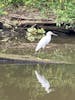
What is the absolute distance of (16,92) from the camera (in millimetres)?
7703

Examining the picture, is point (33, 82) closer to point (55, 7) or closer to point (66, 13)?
point (66, 13)

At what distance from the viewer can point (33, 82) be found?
8.31 metres

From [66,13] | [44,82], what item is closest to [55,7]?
[66,13]

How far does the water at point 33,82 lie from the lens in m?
7.52

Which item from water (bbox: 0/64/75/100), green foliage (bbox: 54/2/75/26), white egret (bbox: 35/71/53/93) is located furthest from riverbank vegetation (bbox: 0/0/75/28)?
white egret (bbox: 35/71/53/93)

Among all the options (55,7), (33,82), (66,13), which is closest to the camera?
(33,82)

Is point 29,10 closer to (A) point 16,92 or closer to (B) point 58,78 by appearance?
(B) point 58,78

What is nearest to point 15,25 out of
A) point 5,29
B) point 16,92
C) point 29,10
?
point 5,29

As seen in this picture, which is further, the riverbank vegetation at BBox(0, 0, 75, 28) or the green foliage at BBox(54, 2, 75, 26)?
the riverbank vegetation at BBox(0, 0, 75, 28)

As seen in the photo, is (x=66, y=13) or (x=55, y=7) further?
(x=55, y=7)

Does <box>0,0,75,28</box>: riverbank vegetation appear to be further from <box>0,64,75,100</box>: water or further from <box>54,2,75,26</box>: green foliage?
<box>0,64,75,100</box>: water

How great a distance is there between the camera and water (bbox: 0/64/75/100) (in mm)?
7520

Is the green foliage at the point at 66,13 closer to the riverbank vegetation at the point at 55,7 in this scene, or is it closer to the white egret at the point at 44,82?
the riverbank vegetation at the point at 55,7

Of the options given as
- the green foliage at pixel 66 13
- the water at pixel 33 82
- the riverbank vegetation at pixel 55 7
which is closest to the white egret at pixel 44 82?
the water at pixel 33 82
